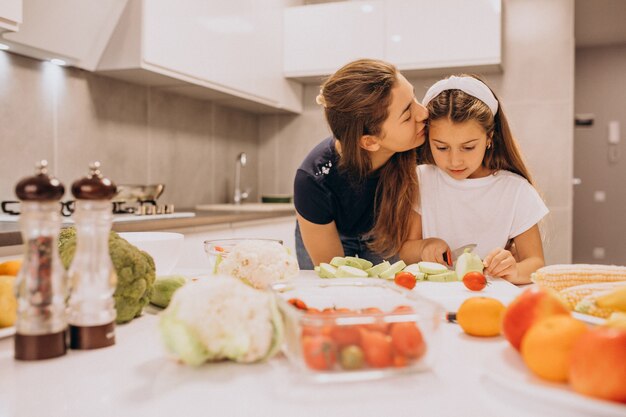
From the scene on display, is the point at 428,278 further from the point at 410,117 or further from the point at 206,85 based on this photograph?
the point at 206,85

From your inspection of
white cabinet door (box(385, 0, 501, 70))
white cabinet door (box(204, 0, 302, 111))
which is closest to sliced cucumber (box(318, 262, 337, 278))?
white cabinet door (box(204, 0, 302, 111))

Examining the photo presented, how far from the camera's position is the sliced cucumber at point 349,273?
1.08m

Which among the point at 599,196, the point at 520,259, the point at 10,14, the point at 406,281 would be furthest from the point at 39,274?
the point at 599,196

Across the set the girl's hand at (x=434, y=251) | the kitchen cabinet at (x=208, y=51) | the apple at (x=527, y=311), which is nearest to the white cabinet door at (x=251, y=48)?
the kitchen cabinet at (x=208, y=51)

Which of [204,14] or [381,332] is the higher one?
[204,14]

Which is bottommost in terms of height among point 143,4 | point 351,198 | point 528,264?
point 528,264

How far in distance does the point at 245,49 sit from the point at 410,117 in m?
1.88

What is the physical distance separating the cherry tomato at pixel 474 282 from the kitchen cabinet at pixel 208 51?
193 cm

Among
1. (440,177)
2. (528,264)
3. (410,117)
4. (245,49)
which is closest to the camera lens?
(528,264)

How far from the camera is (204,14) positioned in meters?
2.91

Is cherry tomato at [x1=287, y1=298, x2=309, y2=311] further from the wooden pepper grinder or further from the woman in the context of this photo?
the woman

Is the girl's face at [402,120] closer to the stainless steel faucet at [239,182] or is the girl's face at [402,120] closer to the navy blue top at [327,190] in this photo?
the navy blue top at [327,190]

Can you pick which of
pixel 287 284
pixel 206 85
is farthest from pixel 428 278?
pixel 206 85

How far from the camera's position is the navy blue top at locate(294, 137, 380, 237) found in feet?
6.23
